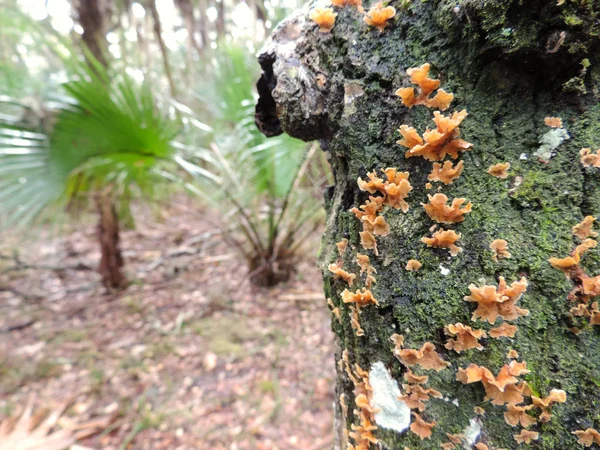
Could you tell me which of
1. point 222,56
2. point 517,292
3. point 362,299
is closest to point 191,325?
point 222,56

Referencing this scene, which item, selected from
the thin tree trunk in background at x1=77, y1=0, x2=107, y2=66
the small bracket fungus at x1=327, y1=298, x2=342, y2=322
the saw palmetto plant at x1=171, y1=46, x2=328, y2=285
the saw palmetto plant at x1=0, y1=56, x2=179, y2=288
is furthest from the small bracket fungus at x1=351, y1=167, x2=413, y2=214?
the thin tree trunk in background at x1=77, y1=0, x2=107, y2=66

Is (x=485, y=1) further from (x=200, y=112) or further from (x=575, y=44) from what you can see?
(x=200, y=112)

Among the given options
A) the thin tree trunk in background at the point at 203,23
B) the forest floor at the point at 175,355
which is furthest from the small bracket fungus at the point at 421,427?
the thin tree trunk in background at the point at 203,23

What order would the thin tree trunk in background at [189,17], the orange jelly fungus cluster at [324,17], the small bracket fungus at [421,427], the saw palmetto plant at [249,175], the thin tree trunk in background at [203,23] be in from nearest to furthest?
the small bracket fungus at [421,427] < the orange jelly fungus cluster at [324,17] < the saw palmetto plant at [249,175] < the thin tree trunk in background at [189,17] < the thin tree trunk in background at [203,23]

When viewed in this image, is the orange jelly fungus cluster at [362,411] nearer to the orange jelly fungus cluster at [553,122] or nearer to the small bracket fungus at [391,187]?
the small bracket fungus at [391,187]

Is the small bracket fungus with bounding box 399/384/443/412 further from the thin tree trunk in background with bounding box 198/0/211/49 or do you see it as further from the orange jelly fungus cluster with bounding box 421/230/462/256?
the thin tree trunk in background with bounding box 198/0/211/49
